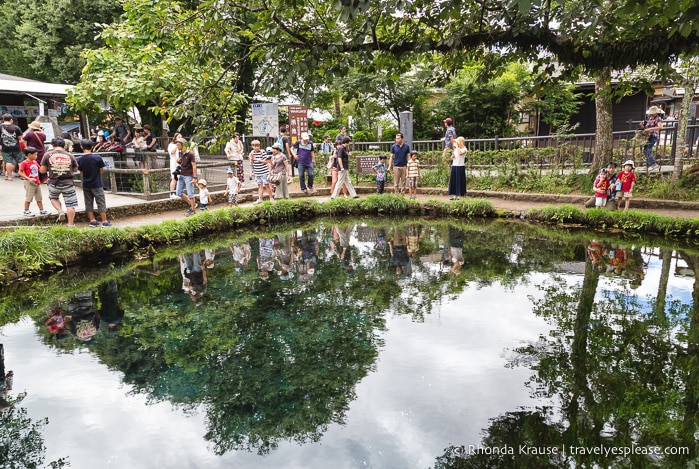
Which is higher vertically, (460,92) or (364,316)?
(460,92)

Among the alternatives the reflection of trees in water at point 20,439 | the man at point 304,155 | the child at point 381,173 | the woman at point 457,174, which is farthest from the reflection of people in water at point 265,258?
the woman at point 457,174

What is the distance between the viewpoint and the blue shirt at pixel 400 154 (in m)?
13.9

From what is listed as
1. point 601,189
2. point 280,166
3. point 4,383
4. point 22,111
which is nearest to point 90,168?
point 280,166

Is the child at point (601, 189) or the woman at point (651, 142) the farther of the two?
the woman at point (651, 142)

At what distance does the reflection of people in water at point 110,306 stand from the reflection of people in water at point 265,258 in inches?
86.8

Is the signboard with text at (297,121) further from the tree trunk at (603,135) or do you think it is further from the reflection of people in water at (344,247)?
the tree trunk at (603,135)

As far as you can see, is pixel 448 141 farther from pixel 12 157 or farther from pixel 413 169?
pixel 12 157

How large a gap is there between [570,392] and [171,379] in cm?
389

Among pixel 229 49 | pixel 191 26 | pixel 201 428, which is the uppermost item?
pixel 191 26

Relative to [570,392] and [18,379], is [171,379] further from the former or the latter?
[570,392]

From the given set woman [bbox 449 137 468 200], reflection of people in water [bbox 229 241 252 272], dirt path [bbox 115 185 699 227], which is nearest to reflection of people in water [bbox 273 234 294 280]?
reflection of people in water [bbox 229 241 252 272]

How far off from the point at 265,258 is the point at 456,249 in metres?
3.72

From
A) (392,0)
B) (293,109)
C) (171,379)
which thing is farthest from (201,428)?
(293,109)

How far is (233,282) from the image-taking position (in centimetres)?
805
